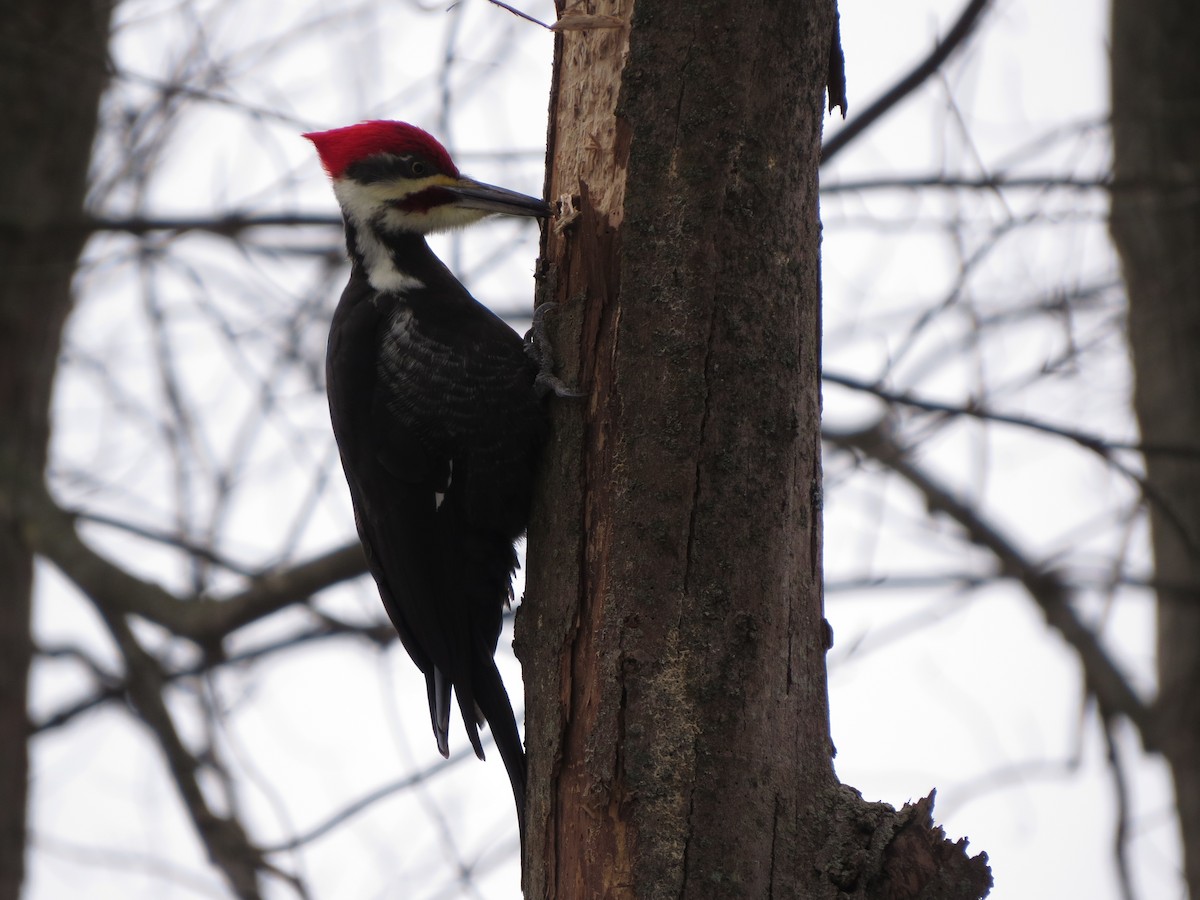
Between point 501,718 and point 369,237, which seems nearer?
point 501,718

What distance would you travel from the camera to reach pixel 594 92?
205 centimetres

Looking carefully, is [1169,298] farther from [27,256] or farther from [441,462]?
[27,256]

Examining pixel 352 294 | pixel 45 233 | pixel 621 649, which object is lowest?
pixel 621 649

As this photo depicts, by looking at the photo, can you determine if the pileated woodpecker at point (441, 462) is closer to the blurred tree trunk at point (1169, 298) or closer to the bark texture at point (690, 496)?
the bark texture at point (690, 496)

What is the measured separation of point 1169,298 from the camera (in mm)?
4004

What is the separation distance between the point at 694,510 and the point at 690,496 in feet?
0.07

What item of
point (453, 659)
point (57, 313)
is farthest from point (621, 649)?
point (57, 313)

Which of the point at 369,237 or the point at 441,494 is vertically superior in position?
the point at 369,237

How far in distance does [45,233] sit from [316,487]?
137 centimetres

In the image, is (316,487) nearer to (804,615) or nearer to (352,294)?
(352,294)

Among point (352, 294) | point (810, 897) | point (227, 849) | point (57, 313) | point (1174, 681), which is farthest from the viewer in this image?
point (57, 313)

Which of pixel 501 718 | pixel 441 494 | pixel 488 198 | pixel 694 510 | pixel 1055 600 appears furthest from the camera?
pixel 1055 600

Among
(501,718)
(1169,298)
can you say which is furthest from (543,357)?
(1169,298)

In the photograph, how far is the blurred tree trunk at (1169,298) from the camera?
4.01 metres
